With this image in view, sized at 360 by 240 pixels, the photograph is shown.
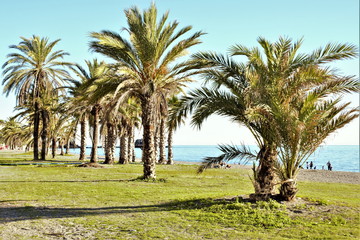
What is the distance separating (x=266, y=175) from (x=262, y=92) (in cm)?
260

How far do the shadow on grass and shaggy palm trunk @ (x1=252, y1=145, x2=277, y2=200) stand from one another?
148 centimetres

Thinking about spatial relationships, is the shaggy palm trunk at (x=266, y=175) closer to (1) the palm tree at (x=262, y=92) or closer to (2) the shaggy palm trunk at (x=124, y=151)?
(1) the palm tree at (x=262, y=92)

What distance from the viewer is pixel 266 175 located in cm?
1046

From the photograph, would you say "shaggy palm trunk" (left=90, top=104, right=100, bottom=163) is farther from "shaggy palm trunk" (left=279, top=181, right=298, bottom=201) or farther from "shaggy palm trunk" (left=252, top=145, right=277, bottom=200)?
"shaggy palm trunk" (left=279, top=181, right=298, bottom=201)

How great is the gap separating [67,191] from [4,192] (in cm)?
237

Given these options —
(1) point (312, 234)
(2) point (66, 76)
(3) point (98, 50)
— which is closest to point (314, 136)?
(1) point (312, 234)

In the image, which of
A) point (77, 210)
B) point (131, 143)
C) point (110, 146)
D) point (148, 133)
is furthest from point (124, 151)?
point (77, 210)

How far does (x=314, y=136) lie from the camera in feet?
33.0

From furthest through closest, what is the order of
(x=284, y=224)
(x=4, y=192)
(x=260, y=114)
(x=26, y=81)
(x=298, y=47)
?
1. (x=26, y=81)
2. (x=4, y=192)
3. (x=298, y=47)
4. (x=260, y=114)
5. (x=284, y=224)

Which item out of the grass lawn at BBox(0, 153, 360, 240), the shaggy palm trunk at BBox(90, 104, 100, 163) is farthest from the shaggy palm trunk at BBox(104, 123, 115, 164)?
the grass lawn at BBox(0, 153, 360, 240)

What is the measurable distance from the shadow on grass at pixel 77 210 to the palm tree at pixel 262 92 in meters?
1.41

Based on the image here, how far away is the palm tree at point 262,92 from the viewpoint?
32.8ft

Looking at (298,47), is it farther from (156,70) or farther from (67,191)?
(67,191)

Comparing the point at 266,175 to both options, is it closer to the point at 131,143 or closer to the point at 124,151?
the point at 124,151
